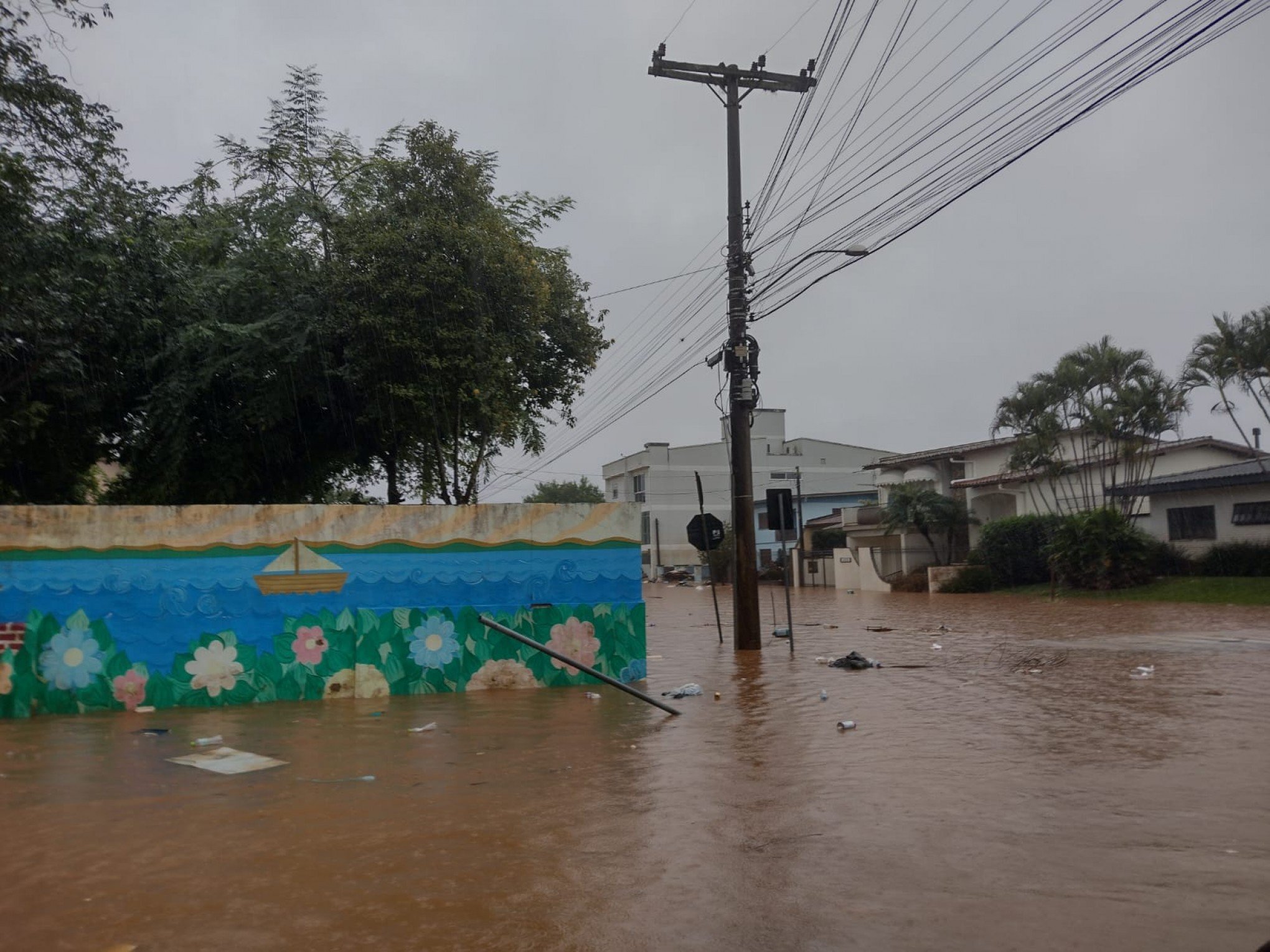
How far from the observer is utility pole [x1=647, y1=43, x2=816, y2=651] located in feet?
59.6

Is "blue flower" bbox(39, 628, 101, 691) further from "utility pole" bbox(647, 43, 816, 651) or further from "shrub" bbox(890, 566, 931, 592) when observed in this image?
"shrub" bbox(890, 566, 931, 592)

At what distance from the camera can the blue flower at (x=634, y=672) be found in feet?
45.9

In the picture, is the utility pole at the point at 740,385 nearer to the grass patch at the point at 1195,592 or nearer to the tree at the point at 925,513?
the grass patch at the point at 1195,592

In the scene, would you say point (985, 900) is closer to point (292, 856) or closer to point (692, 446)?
point (292, 856)

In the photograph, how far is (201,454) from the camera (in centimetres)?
2222

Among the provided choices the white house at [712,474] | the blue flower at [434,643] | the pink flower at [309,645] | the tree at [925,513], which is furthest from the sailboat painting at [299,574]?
the white house at [712,474]

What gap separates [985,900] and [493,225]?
55.2 feet

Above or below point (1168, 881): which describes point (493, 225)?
above

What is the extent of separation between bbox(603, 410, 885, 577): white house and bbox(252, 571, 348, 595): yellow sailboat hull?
63247 mm

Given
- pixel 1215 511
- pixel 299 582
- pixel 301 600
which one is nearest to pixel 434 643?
pixel 301 600

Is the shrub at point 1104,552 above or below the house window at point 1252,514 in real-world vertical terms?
below

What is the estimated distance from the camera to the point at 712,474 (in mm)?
79312

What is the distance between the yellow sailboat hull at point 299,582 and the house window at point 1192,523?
103 ft

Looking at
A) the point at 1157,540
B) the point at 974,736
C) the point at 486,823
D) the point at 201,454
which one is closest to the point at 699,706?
the point at 974,736
